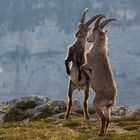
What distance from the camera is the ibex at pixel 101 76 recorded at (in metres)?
29.4

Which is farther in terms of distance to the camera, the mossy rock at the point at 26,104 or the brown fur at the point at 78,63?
the mossy rock at the point at 26,104

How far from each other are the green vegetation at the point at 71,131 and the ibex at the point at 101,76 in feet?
3.89

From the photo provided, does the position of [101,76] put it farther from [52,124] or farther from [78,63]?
[52,124]

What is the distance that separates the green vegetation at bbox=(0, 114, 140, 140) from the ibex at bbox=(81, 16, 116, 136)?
1.18 meters

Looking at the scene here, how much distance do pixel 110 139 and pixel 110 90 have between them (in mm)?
2875

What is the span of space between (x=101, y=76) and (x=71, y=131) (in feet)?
10.6

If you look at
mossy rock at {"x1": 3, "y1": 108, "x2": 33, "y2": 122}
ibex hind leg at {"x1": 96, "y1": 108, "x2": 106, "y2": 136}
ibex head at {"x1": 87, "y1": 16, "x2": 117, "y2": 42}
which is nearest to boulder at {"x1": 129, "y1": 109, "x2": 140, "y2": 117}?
mossy rock at {"x1": 3, "y1": 108, "x2": 33, "y2": 122}

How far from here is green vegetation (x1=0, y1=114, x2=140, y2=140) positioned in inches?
1134

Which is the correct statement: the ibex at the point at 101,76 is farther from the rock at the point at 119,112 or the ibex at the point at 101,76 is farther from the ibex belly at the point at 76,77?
the rock at the point at 119,112

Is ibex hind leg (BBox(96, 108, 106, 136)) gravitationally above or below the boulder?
above

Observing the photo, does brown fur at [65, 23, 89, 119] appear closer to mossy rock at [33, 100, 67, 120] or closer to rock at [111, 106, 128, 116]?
mossy rock at [33, 100, 67, 120]

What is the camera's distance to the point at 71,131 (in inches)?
1199

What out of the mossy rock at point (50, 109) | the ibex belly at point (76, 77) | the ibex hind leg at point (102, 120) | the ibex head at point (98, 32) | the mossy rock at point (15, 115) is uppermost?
the ibex head at point (98, 32)

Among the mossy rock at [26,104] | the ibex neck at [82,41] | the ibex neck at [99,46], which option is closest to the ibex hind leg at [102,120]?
the ibex neck at [99,46]
